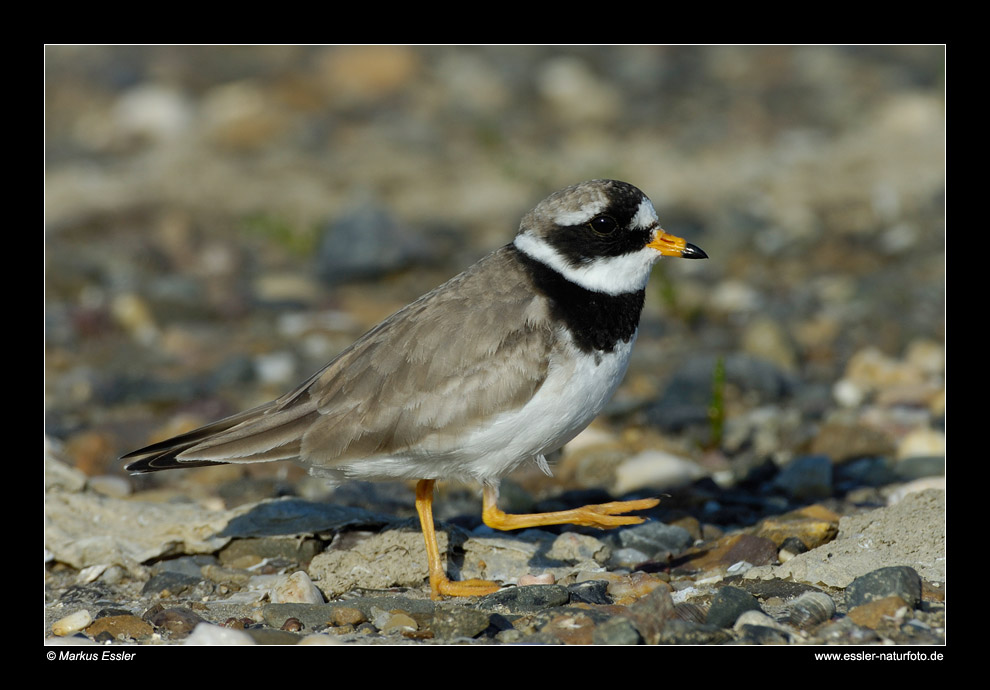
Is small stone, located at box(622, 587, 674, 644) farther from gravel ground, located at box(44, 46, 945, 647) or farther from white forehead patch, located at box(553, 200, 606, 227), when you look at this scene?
white forehead patch, located at box(553, 200, 606, 227)

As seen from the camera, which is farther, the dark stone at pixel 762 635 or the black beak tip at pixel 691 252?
the black beak tip at pixel 691 252

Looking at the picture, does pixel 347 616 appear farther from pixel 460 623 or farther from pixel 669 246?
pixel 669 246

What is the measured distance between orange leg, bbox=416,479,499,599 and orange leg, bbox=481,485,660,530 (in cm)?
33

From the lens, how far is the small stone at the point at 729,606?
4.88m

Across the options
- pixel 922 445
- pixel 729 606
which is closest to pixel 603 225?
pixel 729 606

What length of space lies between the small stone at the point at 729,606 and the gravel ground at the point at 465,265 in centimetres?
1

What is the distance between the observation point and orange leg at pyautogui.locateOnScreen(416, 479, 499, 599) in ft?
18.4

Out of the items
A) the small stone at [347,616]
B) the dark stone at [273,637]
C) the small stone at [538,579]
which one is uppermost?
the small stone at [538,579]

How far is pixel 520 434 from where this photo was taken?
5.62 m

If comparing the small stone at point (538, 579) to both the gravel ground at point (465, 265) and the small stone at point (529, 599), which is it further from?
the small stone at point (529, 599)

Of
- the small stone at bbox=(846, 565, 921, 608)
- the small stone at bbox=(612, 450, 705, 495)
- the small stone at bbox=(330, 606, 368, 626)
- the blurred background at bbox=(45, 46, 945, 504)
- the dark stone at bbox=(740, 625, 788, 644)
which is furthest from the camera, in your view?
the blurred background at bbox=(45, 46, 945, 504)

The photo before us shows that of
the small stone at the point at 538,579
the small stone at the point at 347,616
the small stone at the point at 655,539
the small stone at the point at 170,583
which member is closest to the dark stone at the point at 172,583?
the small stone at the point at 170,583

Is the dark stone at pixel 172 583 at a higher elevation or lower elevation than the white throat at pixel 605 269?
lower

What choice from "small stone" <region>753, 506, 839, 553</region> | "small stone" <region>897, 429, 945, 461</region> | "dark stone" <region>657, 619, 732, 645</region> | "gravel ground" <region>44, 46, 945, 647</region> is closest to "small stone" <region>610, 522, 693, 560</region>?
"gravel ground" <region>44, 46, 945, 647</region>
